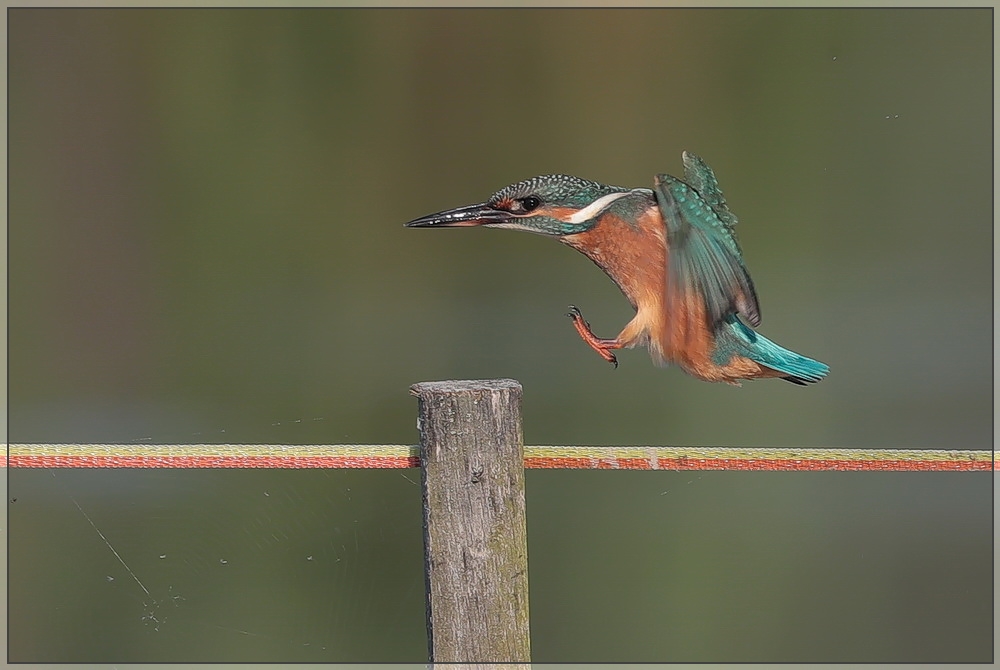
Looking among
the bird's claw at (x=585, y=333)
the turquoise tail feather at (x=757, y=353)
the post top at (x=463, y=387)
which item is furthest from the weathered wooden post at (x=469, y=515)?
the turquoise tail feather at (x=757, y=353)

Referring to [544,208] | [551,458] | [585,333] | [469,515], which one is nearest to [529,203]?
[544,208]

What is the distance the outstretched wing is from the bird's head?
2.8 inches

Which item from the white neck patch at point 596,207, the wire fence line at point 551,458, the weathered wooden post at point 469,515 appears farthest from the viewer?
the white neck patch at point 596,207

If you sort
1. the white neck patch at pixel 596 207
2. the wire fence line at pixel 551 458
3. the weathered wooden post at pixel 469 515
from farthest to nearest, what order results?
the white neck patch at pixel 596 207, the wire fence line at pixel 551 458, the weathered wooden post at pixel 469 515

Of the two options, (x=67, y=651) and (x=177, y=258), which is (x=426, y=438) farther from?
(x=177, y=258)

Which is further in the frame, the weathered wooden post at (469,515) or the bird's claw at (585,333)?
the bird's claw at (585,333)

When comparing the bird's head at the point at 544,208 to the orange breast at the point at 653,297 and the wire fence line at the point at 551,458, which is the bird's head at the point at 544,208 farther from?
the wire fence line at the point at 551,458

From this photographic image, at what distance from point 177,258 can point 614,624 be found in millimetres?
1636

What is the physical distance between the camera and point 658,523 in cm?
254

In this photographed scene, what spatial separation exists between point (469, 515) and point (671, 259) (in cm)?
43

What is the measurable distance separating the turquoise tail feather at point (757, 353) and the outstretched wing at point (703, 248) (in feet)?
0.07

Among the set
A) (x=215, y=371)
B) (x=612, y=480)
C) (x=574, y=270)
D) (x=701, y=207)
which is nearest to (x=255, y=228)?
(x=215, y=371)

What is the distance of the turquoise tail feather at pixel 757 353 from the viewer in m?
1.30

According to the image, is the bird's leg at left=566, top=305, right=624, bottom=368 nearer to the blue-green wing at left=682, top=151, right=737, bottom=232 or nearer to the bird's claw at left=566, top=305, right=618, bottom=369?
the bird's claw at left=566, top=305, right=618, bottom=369
